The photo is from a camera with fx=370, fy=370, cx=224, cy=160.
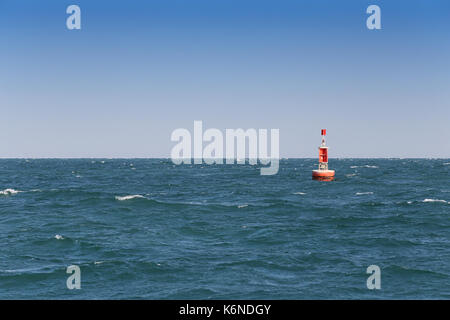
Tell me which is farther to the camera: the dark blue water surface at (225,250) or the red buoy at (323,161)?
the red buoy at (323,161)

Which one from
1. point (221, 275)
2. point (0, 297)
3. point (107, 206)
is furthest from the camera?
point (107, 206)

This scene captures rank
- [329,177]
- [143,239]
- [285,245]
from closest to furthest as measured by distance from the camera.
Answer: [285,245]
[143,239]
[329,177]

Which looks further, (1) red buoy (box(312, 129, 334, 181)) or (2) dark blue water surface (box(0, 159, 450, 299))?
(1) red buoy (box(312, 129, 334, 181))

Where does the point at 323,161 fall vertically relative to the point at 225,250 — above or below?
above

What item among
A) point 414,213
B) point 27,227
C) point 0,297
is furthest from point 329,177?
point 0,297

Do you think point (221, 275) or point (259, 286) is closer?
point (259, 286)

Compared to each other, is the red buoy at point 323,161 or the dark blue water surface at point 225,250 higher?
the red buoy at point 323,161

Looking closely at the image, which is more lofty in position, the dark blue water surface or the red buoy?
the red buoy

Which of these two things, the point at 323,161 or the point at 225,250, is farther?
the point at 323,161

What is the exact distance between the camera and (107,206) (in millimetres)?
43469
